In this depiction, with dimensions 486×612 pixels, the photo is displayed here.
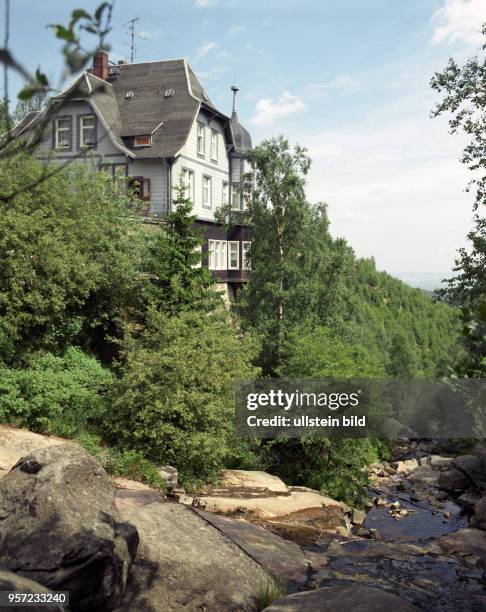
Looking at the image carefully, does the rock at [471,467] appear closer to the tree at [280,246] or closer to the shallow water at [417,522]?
the shallow water at [417,522]

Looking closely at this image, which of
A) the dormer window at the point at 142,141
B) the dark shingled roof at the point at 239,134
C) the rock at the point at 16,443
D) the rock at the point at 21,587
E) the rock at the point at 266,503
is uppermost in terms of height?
the dark shingled roof at the point at 239,134

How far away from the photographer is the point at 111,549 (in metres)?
8.30

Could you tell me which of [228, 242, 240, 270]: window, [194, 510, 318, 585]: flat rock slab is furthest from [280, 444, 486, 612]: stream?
[228, 242, 240, 270]: window

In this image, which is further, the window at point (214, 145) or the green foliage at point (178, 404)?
the window at point (214, 145)

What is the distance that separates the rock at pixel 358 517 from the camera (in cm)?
1892

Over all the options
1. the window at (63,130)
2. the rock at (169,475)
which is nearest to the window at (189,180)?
the window at (63,130)

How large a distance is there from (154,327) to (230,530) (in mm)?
10489

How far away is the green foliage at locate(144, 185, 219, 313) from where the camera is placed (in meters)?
23.1

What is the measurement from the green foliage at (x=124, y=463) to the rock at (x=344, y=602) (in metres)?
7.81

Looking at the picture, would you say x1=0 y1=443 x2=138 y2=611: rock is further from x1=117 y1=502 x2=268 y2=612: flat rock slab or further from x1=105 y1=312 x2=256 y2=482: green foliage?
x1=105 y1=312 x2=256 y2=482: green foliage

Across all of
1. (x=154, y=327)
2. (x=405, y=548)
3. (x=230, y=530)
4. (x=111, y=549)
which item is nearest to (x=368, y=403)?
(x=405, y=548)

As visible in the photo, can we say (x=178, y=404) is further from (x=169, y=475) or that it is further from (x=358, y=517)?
(x=358, y=517)

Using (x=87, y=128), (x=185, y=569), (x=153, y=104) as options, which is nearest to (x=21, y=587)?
(x=185, y=569)

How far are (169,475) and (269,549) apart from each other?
4.96 meters
